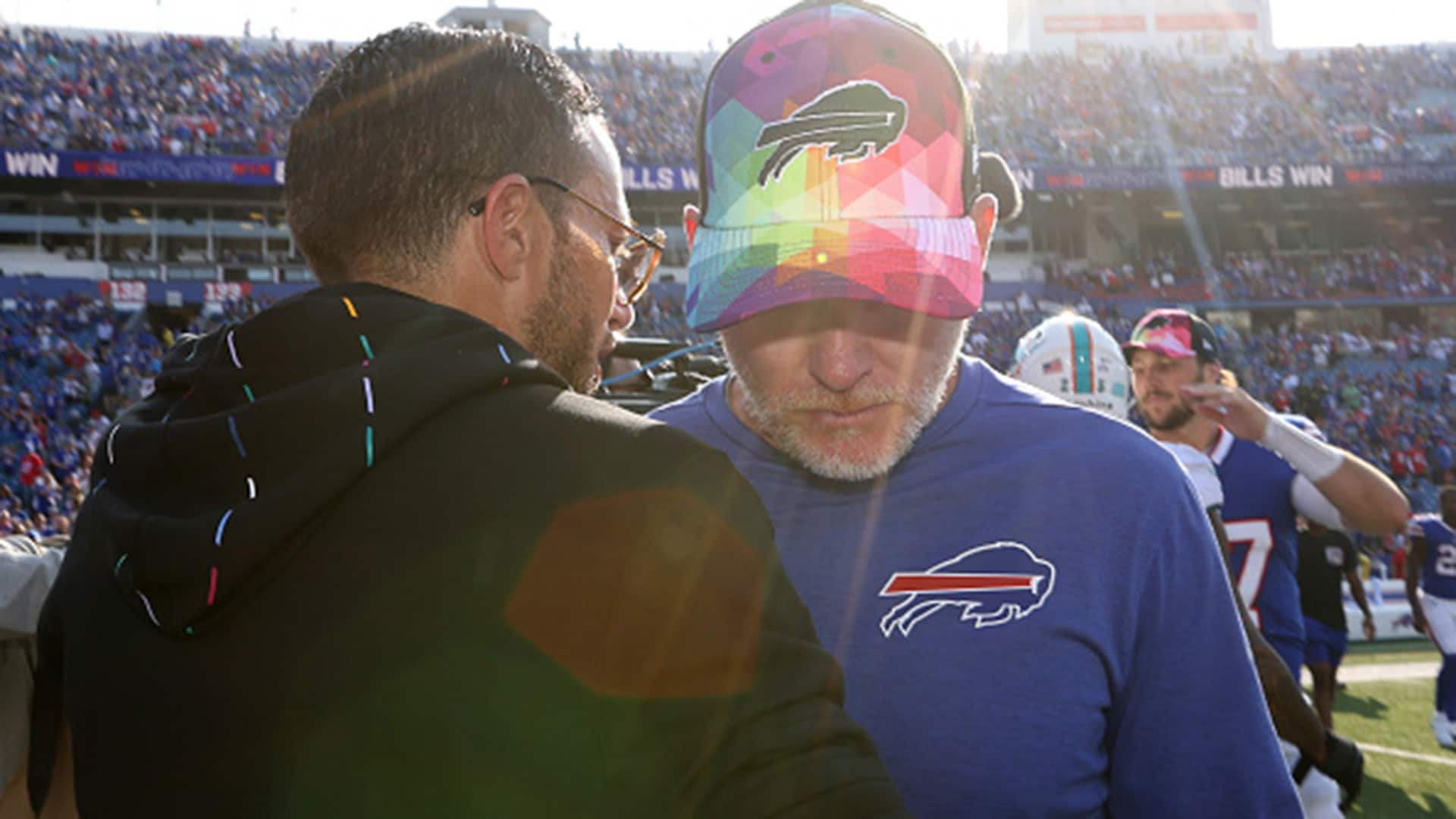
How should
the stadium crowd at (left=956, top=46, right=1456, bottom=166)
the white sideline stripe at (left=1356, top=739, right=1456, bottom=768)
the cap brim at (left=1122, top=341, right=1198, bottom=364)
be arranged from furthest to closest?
the stadium crowd at (left=956, top=46, right=1456, bottom=166) < the white sideline stripe at (left=1356, top=739, right=1456, bottom=768) < the cap brim at (left=1122, top=341, right=1198, bottom=364)

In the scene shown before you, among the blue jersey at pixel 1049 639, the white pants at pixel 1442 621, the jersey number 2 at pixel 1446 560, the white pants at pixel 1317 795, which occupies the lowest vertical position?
the white pants at pixel 1442 621

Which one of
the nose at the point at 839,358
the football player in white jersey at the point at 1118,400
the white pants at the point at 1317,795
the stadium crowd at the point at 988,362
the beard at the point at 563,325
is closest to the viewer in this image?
the nose at the point at 839,358

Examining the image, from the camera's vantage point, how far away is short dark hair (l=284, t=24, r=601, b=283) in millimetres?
1340

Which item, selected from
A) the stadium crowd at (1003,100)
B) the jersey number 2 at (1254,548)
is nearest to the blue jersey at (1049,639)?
the jersey number 2 at (1254,548)

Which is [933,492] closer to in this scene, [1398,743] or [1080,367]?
[1080,367]

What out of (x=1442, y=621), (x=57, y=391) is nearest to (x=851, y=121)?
(x=1442, y=621)

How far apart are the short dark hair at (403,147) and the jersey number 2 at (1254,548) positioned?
4137 mm

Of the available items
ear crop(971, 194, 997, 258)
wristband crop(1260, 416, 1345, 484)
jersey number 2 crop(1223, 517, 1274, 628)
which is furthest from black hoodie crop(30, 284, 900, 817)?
jersey number 2 crop(1223, 517, 1274, 628)

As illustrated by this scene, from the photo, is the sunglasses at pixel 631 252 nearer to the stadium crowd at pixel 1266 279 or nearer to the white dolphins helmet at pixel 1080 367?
the white dolphins helmet at pixel 1080 367

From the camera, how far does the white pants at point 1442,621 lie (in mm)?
8805

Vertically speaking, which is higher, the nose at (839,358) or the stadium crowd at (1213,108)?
the stadium crowd at (1213,108)

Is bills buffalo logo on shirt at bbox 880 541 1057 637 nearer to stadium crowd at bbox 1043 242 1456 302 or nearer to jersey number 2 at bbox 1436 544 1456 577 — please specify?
jersey number 2 at bbox 1436 544 1456 577

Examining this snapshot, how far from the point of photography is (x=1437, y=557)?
9.35 metres

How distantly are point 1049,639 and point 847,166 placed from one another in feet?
2.11
